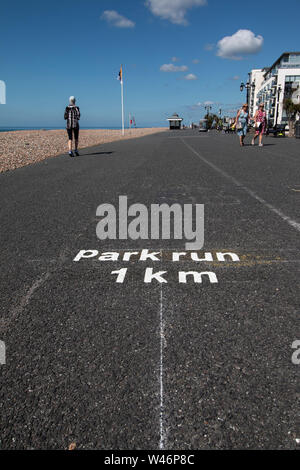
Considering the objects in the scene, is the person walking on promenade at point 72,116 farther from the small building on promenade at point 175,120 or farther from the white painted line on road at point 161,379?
the small building on promenade at point 175,120

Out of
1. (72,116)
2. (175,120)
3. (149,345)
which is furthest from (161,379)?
(175,120)

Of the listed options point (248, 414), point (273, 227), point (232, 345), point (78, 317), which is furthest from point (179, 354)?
point (273, 227)

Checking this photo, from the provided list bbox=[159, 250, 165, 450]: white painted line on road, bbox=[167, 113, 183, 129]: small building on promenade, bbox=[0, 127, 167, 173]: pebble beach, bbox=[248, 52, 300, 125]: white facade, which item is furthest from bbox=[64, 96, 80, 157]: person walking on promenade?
bbox=[167, 113, 183, 129]: small building on promenade

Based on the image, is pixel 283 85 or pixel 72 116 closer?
pixel 72 116

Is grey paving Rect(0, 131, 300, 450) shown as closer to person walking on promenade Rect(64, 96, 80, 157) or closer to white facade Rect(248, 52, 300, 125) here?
person walking on promenade Rect(64, 96, 80, 157)

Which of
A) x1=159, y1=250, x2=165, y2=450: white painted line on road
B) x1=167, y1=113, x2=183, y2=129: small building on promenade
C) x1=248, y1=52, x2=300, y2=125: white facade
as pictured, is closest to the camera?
x1=159, y1=250, x2=165, y2=450: white painted line on road

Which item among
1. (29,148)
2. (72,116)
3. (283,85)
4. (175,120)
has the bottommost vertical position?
(29,148)

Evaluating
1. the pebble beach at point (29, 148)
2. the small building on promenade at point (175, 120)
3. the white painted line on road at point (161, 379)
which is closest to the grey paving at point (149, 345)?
the white painted line on road at point (161, 379)

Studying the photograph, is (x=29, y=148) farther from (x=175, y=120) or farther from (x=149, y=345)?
(x=175, y=120)

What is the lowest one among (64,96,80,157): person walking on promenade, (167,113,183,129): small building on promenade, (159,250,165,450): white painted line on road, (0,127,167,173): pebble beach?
(159,250,165,450): white painted line on road

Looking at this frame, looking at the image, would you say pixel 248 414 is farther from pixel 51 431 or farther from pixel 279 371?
pixel 51 431

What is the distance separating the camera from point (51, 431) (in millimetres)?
1483

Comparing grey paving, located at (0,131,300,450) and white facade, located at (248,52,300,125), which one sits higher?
white facade, located at (248,52,300,125)

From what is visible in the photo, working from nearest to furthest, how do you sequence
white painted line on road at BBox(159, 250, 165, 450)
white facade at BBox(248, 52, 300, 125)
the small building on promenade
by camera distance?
1. white painted line on road at BBox(159, 250, 165, 450)
2. white facade at BBox(248, 52, 300, 125)
3. the small building on promenade
